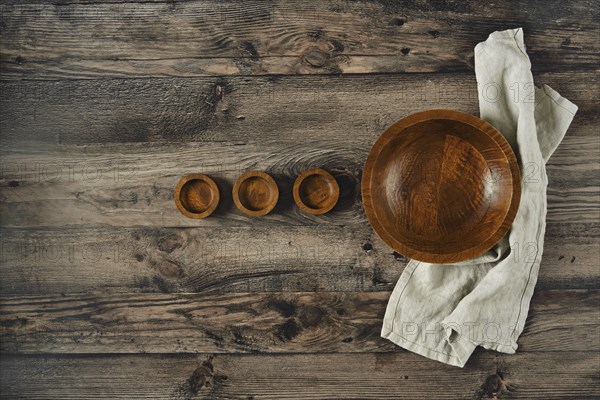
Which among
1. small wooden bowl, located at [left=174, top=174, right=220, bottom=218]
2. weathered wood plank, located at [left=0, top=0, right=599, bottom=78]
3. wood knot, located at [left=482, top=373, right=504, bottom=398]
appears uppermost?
weathered wood plank, located at [left=0, top=0, right=599, bottom=78]

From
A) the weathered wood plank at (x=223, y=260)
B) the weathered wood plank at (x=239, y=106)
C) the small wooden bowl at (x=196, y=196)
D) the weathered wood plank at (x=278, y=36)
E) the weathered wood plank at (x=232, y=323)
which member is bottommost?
the weathered wood plank at (x=232, y=323)

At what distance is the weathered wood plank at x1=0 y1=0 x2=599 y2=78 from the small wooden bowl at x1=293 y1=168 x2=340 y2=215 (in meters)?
0.27

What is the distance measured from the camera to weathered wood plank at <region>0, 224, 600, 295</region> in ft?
4.22

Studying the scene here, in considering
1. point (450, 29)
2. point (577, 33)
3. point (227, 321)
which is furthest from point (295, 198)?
point (577, 33)

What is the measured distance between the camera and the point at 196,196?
1.30 meters

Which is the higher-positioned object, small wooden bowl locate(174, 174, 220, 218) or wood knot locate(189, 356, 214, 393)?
small wooden bowl locate(174, 174, 220, 218)

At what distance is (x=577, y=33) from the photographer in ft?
4.27

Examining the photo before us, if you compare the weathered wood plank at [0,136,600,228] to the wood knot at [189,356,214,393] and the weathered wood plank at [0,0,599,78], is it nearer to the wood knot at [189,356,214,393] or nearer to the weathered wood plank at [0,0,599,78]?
the weathered wood plank at [0,0,599,78]

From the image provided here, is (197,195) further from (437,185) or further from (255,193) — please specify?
(437,185)

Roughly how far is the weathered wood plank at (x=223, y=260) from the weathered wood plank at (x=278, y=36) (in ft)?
1.34

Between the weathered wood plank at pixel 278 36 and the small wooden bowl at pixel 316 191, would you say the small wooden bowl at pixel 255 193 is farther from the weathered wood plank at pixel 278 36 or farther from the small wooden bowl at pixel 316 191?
the weathered wood plank at pixel 278 36

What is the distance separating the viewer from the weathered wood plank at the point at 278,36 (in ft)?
4.27

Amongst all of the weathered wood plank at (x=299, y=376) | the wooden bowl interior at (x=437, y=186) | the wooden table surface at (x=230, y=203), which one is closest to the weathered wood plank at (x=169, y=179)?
the wooden table surface at (x=230, y=203)

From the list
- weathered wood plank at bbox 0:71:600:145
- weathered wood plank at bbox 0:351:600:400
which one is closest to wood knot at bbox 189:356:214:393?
weathered wood plank at bbox 0:351:600:400
